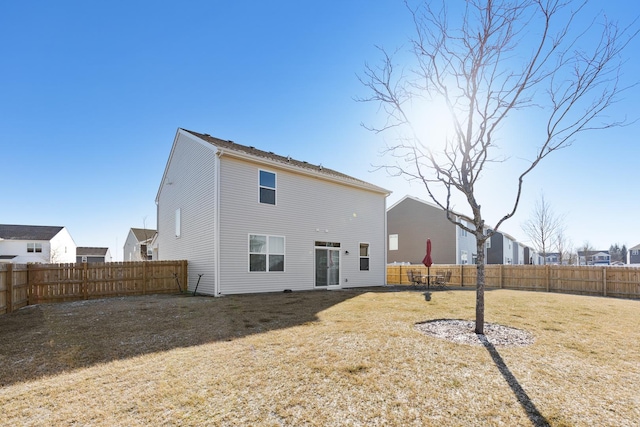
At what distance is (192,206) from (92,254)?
53429 millimetres

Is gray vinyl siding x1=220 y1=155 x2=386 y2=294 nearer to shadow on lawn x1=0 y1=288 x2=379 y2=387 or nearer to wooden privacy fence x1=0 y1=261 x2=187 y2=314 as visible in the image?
shadow on lawn x1=0 y1=288 x2=379 y2=387

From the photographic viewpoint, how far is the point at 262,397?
10.4 ft

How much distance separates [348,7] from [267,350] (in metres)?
8.99

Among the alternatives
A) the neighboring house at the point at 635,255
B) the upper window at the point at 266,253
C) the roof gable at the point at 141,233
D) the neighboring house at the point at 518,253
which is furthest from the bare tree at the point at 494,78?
the neighboring house at the point at 635,255

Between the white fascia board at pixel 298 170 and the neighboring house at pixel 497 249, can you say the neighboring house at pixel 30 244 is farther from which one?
the neighboring house at pixel 497 249

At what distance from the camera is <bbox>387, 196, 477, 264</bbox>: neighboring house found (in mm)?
25922

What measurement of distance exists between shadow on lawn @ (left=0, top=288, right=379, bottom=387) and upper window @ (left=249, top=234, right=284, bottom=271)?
236cm

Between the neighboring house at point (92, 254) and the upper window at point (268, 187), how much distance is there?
5478 centimetres

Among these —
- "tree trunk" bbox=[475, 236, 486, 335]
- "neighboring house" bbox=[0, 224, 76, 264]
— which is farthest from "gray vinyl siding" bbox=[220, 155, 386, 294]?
"neighboring house" bbox=[0, 224, 76, 264]

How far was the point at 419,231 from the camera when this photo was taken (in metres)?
27.4

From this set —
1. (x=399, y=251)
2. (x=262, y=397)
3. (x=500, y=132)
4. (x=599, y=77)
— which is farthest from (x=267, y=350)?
(x=399, y=251)

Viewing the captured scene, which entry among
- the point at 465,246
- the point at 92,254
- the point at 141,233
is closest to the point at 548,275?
the point at 465,246

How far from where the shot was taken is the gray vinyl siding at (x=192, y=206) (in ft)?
38.7

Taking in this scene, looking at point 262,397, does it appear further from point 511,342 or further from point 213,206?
point 213,206
